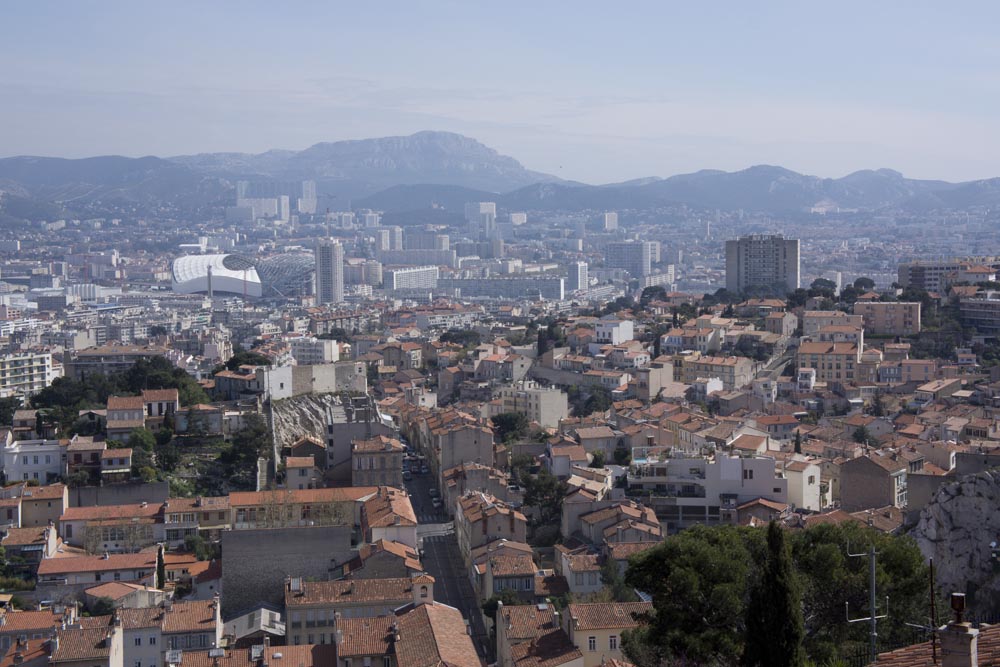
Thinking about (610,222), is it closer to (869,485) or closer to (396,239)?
(396,239)

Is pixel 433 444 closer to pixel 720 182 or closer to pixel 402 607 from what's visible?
pixel 402 607

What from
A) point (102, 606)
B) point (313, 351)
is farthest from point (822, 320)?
point (102, 606)

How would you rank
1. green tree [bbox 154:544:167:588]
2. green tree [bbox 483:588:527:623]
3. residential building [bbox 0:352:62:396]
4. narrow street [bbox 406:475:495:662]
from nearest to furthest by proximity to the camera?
green tree [bbox 483:588:527:623] → narrow street [bbox 406:475:495:662] → green tree [bbox 154:544:167:588] → residential building [bbox 0:352:62:396]

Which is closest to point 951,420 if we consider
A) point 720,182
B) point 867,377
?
point 867,377

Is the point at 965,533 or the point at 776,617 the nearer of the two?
the point at 776,617

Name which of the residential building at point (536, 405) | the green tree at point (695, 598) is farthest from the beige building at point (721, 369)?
the green tree at point (695, 598)

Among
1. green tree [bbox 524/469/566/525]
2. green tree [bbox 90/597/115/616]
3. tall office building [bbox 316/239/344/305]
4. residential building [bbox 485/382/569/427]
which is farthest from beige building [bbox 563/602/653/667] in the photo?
tall office building [bbox 316/239/344/305]

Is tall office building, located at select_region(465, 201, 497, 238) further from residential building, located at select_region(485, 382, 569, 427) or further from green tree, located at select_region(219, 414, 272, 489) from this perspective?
green tree, located at select_region(219, 414, 272, 489)
